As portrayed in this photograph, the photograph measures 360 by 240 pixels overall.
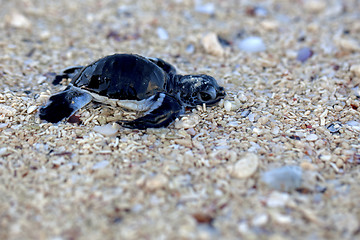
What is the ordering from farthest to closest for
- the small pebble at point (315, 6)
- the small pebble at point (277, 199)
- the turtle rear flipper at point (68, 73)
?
the small pebble at point (315, 6)
the turtle rear flipper at point (68, 73)
the small pebble at point (277, 199)

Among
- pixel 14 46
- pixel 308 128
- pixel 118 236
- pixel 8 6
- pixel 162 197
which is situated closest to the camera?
pixel 118 236

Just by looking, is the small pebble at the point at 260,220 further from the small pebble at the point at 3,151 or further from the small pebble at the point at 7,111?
the small pebble at the point at 7,111

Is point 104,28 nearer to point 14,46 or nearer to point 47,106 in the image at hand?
point 14,46

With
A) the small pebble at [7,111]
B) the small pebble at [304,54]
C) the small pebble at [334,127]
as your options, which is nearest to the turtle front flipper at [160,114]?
the small pebble at [7,111]

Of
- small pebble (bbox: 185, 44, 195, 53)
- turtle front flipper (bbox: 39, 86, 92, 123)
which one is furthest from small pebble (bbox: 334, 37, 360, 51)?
turtle front flipper (bbox: 39, 86, 92, 123)

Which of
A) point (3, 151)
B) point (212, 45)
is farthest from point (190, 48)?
point (3, 151)

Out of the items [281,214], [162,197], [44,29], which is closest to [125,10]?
[44,29]

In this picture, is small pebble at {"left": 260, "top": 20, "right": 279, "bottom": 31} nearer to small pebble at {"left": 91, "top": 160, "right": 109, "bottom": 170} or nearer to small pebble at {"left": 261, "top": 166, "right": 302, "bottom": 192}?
small pebble at {"left": 261, "top": 166, "right": 302, "bottom": 192}
